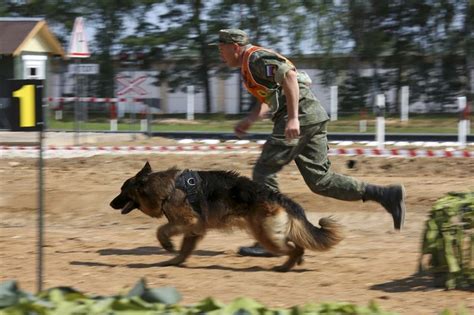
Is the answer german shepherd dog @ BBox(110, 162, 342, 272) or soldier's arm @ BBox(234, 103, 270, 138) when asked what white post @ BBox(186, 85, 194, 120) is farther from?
german shepherd dog @ BBox(110, 162, 342, 272)

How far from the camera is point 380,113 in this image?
760 inches

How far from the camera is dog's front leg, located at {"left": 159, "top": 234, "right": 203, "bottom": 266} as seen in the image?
8.16 meters

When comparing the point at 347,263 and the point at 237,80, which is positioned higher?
the point at 237,80

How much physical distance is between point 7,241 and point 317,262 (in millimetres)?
3111

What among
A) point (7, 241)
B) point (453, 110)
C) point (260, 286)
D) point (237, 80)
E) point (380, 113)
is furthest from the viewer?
point (237, 80)

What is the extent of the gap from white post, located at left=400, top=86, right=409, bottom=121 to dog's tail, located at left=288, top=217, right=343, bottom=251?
2523 cm

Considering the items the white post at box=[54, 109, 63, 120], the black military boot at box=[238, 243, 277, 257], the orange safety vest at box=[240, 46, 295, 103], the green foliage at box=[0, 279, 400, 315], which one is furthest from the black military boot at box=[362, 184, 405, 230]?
the white post at box=[54, 109, 63, 120]

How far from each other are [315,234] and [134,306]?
328 cm

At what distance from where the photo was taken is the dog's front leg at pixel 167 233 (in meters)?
8.05

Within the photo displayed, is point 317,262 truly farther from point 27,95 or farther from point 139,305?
point 139,305

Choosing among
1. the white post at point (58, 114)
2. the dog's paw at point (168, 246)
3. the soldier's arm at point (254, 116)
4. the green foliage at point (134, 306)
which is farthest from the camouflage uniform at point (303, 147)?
the white post at point (58, 114)

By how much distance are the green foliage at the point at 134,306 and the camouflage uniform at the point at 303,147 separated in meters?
3.35

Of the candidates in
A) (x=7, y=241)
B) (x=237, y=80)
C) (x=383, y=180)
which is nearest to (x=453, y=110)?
(x=237, y=80)

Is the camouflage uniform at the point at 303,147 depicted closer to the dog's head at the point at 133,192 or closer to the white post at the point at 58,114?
the dog's head at the point at 133,192
